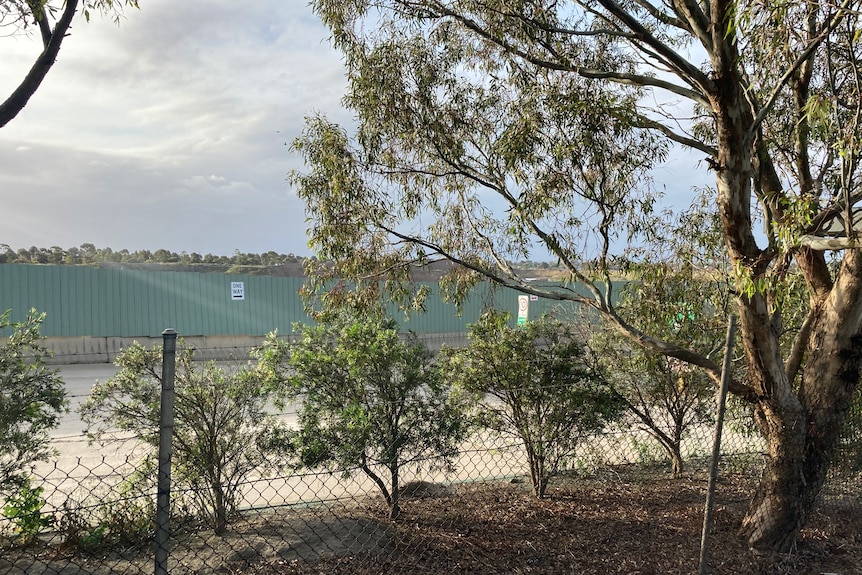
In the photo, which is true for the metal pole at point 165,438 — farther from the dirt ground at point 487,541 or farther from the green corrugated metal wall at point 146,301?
the green corrugated metal wall at point 146,301

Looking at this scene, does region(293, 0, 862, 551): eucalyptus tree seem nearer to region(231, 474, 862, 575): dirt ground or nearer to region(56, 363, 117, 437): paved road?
region(231, 474, 862, 575): dirt ground

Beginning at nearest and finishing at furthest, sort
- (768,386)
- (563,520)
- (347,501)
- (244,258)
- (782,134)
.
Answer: (768,386), (563,520), (347,501), (782,134), (244,258)

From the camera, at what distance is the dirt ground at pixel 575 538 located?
4297mm

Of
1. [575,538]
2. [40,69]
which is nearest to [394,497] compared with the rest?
[575,538]

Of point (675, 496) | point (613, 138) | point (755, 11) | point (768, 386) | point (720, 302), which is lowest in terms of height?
point (675, 496)

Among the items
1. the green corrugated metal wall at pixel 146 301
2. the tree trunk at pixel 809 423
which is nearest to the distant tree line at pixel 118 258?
the green corrugated metal wall at pixel 146 301

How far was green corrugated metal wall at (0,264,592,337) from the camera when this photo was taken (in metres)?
19.6

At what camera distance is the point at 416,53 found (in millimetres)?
6094

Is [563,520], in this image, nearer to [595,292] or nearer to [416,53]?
[595,292]

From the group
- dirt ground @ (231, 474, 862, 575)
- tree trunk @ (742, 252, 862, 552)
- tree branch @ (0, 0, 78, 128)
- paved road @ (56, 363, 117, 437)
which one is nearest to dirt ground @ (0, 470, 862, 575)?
dirt ground @ (231, 474, 862, 575)

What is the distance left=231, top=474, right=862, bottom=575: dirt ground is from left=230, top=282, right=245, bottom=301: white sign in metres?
17.8

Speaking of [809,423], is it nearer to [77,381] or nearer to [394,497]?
[394,497]

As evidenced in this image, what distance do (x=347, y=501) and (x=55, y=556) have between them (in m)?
2.34

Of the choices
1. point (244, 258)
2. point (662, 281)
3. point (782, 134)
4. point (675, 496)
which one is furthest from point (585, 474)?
point (244, 258)
